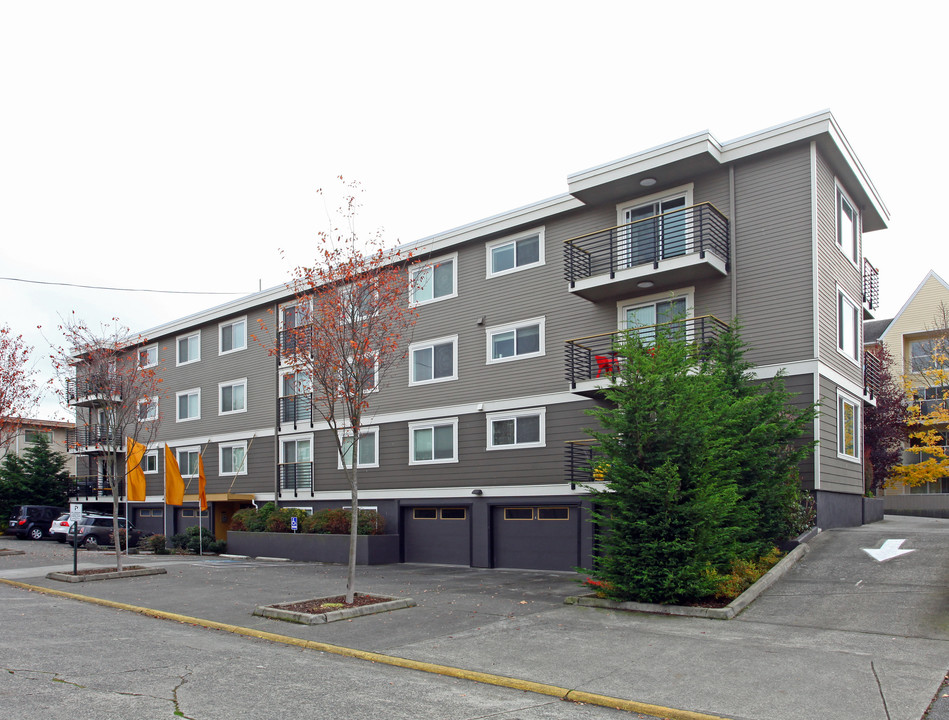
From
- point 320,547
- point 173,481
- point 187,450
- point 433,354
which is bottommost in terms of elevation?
point 320,547

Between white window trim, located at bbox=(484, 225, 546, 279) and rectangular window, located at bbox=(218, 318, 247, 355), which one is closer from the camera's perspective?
white window trim, located at bbox=(484, 225, 546, 279)

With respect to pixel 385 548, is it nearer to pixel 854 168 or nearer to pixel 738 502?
pixel 738 502

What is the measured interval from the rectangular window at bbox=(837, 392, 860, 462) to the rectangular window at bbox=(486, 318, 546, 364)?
25.7ft

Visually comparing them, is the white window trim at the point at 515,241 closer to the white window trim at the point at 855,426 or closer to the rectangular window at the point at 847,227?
the rectangular window at the point at 847,227

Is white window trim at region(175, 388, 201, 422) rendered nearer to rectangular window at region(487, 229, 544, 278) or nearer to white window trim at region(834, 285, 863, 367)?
rectangular window at region(487, 229, 544, 278)

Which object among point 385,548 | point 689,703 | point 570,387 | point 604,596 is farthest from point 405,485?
point 689,703

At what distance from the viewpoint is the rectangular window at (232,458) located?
3139cm

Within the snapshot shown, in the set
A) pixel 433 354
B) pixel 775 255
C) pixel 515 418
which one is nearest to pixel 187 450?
pixel 433 354

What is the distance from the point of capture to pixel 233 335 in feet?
108

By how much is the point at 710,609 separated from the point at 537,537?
32.4 feet

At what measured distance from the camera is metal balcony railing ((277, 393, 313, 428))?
1131 inches

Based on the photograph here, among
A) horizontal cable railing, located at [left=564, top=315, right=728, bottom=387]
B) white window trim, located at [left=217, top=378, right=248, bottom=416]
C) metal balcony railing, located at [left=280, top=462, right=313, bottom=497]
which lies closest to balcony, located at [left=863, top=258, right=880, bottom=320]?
horizontal cable railing, located at [left=564, top=315, right=728, bottom=387]

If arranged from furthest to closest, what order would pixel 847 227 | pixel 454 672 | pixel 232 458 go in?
pixel 232 458
pixel 847 227
pixel 454 672

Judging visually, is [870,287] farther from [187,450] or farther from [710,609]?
[187,450]
